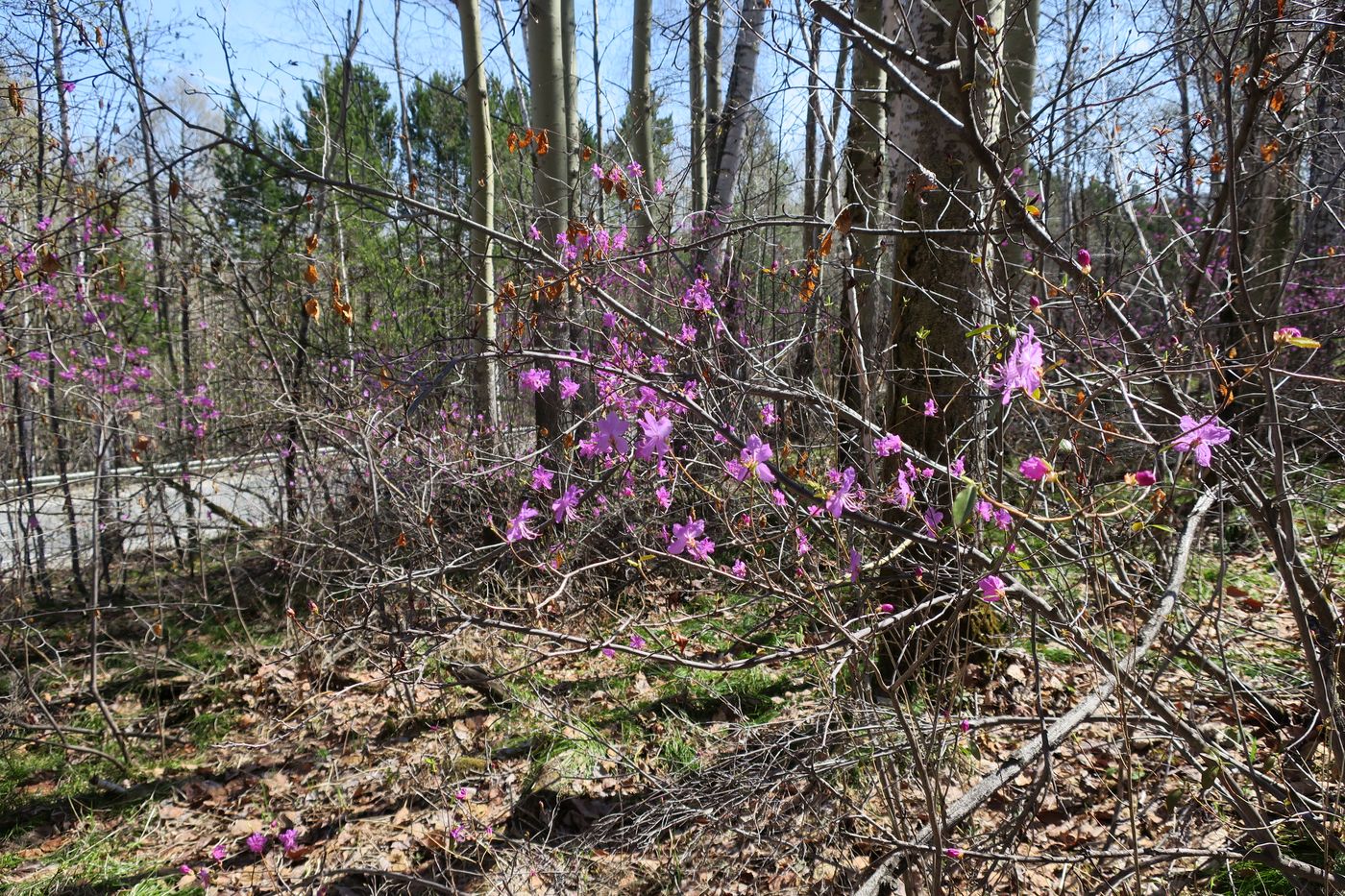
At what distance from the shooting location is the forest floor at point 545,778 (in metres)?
Result: 2.25

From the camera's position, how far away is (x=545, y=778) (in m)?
3.08

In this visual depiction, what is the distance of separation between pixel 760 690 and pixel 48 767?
3.38 metres

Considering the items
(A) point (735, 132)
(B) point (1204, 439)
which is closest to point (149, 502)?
(A) point (735, 132)

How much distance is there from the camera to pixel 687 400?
1853mm

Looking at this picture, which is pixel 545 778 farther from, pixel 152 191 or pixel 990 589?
pixel 152 191

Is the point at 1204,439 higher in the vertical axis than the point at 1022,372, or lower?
lower

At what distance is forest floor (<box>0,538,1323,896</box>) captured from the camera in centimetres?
225

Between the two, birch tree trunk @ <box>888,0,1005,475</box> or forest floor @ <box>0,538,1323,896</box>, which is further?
birch tree trunk @ <box>888,0,1005,475</box>

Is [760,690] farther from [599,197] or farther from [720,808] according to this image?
[599,197]

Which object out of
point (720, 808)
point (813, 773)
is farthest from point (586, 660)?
point (813, 773)

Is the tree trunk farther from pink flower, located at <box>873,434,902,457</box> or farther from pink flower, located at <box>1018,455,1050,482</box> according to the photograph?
pink flower, located at <box>1018,455,1050,482</box>

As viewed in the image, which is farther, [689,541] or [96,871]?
[96,871]

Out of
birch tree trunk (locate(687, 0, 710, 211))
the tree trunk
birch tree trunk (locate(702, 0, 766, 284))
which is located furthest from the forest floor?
birch tree trunk (locate(687, 0, 710, 211))

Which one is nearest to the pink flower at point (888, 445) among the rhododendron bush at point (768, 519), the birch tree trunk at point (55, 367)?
the rhododendron bush at point (768, 519)
